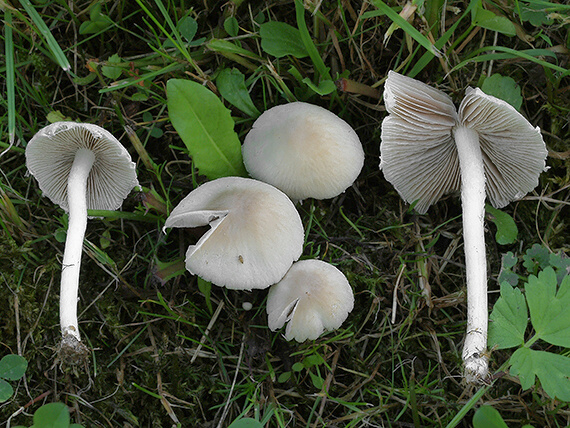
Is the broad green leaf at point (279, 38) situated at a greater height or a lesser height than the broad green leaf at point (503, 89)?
greater

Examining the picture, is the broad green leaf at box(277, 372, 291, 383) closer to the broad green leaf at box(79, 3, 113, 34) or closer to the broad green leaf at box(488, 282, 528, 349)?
the broad green leaf at box(488, 282, 528, 349)

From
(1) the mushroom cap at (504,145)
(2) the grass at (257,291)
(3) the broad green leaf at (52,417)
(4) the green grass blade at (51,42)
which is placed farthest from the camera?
(2) the grass at (257,291)

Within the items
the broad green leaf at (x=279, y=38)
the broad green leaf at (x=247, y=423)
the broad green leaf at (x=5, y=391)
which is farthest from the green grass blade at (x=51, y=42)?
the broad green leaf at (x=247, y=423)

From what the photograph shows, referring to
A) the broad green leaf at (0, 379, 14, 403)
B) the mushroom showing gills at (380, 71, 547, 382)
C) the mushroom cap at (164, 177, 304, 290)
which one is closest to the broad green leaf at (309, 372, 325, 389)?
the mushroom cap at (164, 177, 304, 290)

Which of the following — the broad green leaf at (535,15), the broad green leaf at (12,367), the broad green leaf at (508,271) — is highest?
the broad green leaf at (535,15)

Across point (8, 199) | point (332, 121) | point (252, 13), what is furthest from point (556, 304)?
point (8, 199)

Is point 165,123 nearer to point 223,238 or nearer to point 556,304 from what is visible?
point 223,238

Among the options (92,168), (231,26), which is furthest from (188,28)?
(92,168)

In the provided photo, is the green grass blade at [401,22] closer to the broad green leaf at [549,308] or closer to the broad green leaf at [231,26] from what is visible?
the broad green leaf at [231,26]
